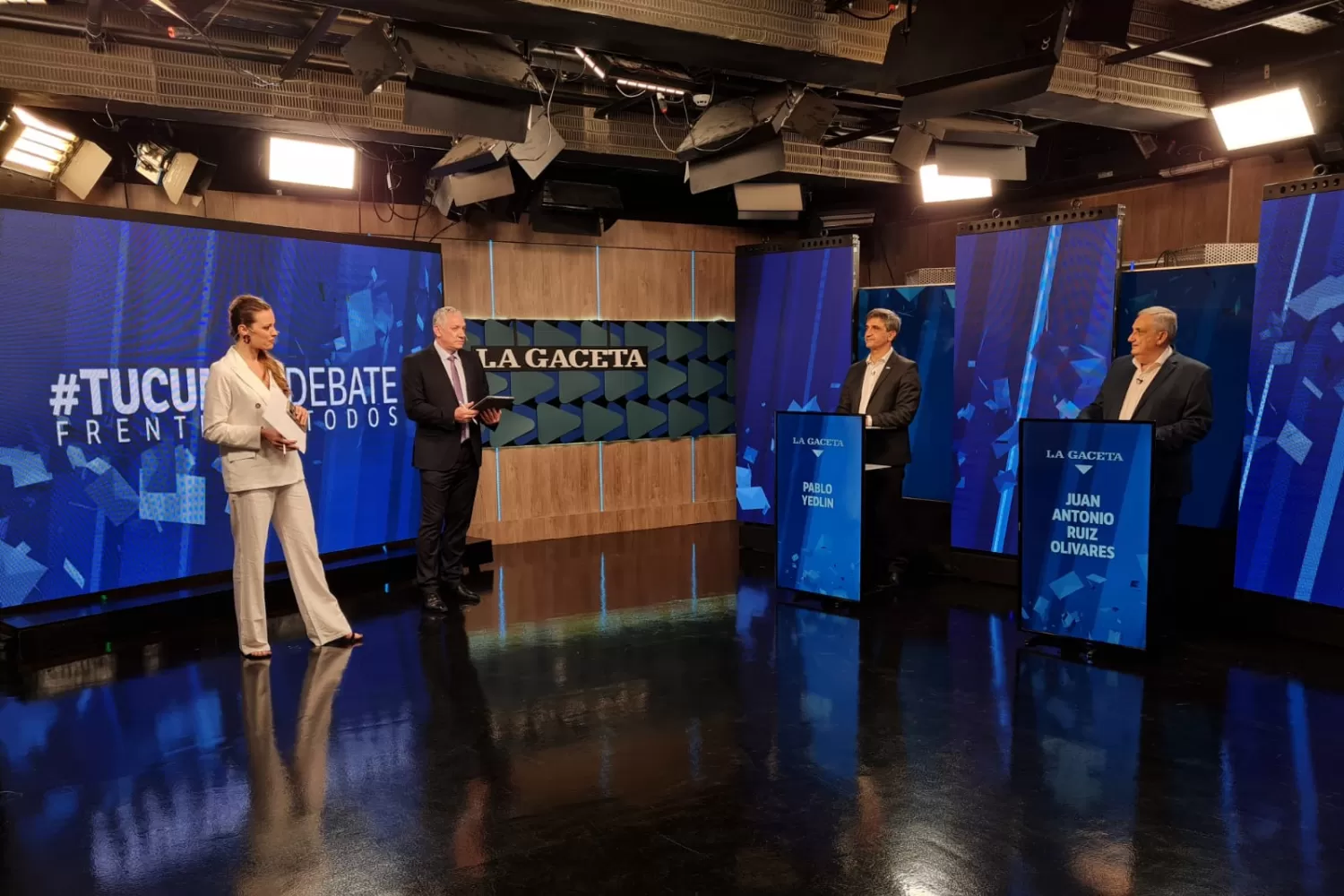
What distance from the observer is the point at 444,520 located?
5.73m

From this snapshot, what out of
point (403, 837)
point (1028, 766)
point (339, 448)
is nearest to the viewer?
point (403, 837)

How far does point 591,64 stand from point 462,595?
3180 millimetres

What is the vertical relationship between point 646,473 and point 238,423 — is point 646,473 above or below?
below

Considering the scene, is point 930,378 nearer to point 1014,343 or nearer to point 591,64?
point 1014,343

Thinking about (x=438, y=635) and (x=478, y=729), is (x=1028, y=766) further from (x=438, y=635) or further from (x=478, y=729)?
(x=438, y=635)

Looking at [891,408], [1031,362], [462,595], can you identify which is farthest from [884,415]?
[462,595]

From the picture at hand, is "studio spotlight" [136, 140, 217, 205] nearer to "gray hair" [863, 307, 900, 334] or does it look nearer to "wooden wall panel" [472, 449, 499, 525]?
"wooden wall panel" [472, 449, 499, 525]

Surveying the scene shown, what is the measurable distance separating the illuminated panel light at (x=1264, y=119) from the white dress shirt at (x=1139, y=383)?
2.17 m

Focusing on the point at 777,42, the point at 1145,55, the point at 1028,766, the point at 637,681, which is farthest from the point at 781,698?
the point at 1145,55

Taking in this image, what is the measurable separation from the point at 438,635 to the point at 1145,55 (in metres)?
5.13

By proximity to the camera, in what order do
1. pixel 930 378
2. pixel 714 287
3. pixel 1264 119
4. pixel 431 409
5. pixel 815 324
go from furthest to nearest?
1. pixel 714 287
2. pixel 815 324
3. pixel 930 378
4. pixel 1264 119
5. pixel 431 409

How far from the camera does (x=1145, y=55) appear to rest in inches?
222

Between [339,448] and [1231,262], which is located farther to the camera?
[339,448]

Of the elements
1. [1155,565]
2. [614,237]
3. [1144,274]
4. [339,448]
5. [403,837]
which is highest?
[614,237]
